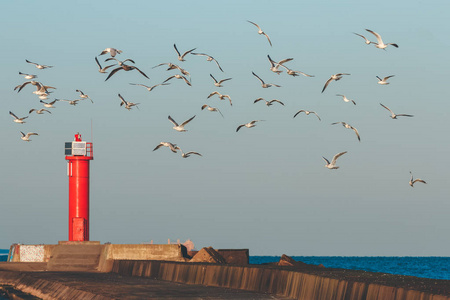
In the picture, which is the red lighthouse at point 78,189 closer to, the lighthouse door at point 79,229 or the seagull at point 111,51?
the lighthouse door at point 79,229

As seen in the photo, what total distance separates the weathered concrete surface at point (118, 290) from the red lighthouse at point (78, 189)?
38.5ft

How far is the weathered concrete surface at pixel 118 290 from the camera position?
1675 centimetres

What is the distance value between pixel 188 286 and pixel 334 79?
9.72m

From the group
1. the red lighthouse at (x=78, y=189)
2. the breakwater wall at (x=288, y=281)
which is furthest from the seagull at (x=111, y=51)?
the red lighthouse at (x=78, y=189)

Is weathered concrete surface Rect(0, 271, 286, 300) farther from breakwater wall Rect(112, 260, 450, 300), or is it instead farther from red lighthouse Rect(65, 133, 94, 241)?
red lighthouse Rect(65, 133, 94, 241)

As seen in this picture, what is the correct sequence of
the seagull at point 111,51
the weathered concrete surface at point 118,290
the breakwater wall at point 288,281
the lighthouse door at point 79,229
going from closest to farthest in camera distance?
the breakwater wall at point 288,281, the weathered concrete surface at point 118,290, the seagull at point 111,51, the lighthouse door at point 79,229

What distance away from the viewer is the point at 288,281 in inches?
650

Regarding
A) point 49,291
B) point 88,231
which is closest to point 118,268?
point 49,291

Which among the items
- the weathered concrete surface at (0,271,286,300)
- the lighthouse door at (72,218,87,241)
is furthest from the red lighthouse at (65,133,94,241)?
the weathered concrete surface at (0,271,286,300)

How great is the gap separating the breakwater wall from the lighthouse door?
1285 centimetres

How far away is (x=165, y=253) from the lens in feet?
97.8

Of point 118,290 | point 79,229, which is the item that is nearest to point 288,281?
point 118,290

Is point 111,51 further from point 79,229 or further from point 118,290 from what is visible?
point 79,229

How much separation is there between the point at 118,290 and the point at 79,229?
20059mm
